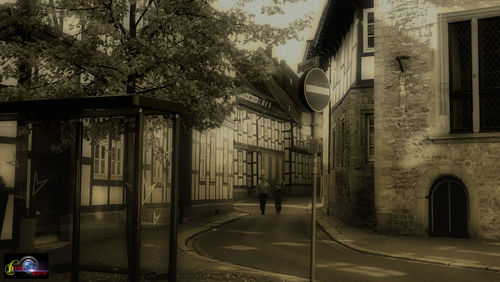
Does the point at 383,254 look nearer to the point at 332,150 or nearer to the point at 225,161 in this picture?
the point at 332,150

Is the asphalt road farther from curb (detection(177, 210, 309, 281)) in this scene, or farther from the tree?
the tree

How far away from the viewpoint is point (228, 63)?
9102 millimetres

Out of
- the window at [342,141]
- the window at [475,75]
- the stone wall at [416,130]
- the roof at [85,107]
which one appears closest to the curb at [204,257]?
the roof at [85,107]

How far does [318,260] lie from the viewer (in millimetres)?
10562

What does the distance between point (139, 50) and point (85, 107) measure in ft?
8.40

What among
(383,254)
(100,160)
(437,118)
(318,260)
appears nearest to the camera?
(100,160)

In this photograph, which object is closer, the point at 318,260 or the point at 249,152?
the point at 318,260

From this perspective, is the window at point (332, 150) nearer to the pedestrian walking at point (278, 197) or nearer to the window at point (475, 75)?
the pedestrian walking at point (278, 197)

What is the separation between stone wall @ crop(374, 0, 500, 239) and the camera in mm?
14414

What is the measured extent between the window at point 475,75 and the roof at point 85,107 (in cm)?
1086

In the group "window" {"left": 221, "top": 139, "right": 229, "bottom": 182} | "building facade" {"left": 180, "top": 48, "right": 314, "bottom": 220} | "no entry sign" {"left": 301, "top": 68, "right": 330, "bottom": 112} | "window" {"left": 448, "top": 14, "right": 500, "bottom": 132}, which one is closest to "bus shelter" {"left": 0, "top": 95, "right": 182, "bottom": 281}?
"no entry sign" {"left": 301, "top": 68, "right": 330, "bottom": 112}

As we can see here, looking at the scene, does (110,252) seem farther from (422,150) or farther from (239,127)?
(239,127)

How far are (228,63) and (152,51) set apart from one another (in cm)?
157

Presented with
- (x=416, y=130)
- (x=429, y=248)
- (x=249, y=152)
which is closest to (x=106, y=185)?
(x=429, y=248)
